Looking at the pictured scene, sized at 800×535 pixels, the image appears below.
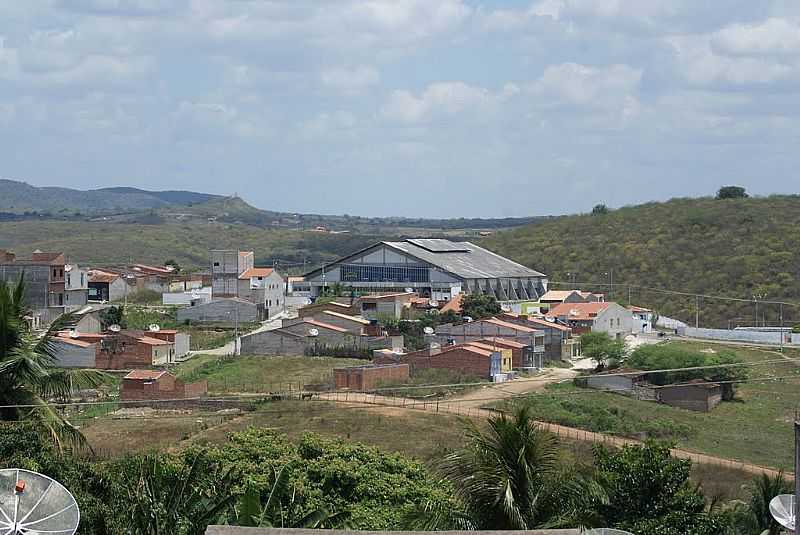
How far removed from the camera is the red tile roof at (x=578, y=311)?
165 feet

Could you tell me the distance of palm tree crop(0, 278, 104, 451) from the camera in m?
12.9

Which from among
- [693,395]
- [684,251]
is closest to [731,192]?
[684,251]

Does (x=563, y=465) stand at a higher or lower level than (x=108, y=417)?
higher

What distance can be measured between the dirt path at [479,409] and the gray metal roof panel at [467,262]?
1047 inches

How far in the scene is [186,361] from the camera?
41906 millimetres

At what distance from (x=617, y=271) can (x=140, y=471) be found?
5893cm

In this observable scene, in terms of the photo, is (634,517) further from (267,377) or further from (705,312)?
(705,312)

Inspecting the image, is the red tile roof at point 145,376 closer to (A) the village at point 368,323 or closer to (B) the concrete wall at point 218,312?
(A) the village at point 368,323

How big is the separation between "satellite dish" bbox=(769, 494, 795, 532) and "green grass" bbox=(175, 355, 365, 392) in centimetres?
2345

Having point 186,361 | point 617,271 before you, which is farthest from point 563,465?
point 617,271

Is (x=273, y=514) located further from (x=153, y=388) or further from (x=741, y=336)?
(x=741, y=336)

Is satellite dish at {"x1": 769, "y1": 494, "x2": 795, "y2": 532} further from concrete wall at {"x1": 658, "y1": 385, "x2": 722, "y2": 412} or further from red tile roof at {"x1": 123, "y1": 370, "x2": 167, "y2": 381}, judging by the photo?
red tile roof at {"x1": 123, "y1": 370, "x2": 167, "y2": 381}

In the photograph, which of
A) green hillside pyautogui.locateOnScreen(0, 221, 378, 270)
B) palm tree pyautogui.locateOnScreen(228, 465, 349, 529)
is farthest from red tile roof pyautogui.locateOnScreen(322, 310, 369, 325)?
green hillside pyautogui.locateOnScreen(0, 221, 378, 270)

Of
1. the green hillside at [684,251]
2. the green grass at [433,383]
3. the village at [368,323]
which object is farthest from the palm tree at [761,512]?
the green hillside at [684,251]
